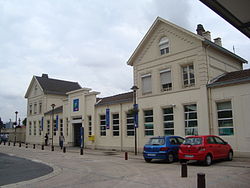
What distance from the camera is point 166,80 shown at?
21.9m

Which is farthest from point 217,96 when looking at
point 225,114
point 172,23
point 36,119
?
point 36,119

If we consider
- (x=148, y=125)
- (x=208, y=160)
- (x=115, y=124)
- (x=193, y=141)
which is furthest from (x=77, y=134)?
(x=208, y=160)

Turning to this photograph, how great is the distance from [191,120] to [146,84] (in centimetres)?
583

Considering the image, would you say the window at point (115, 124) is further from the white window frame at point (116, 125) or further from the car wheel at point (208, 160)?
the car wheel at point (208, 160)

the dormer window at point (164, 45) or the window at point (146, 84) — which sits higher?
the dormer window at point (164, 45)

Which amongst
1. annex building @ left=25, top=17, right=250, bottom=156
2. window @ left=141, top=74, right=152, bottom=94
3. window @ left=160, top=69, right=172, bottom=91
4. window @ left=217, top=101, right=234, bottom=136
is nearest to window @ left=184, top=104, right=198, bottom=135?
annex building @ left=25, top=17, right=250, bottom=156

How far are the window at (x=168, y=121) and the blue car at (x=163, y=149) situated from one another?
494 cm

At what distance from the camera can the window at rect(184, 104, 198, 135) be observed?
19.4 metres

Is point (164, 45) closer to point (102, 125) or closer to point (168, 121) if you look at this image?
point (168, 121)

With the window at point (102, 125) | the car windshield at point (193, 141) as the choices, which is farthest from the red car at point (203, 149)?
the window at point (102, 125)

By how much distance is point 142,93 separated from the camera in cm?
2375

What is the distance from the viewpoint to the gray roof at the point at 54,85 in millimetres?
43406

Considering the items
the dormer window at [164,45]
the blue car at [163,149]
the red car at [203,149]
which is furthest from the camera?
the dormer window at [164,45]

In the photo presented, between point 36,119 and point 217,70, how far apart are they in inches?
1264
